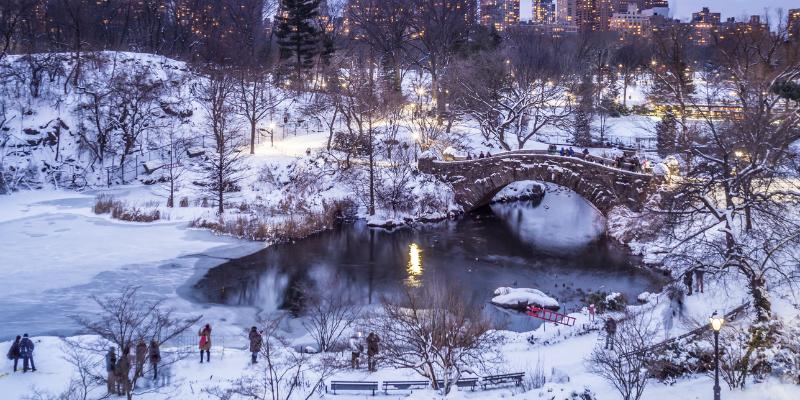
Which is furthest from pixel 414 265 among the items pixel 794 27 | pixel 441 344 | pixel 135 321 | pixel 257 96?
→ pixel 794 27

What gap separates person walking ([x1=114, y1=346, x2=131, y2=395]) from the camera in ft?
44.4

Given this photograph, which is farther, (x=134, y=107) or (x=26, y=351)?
(x=134, y=107)

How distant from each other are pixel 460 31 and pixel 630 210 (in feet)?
112

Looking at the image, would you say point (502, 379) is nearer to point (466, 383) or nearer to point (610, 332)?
point (466, 383)

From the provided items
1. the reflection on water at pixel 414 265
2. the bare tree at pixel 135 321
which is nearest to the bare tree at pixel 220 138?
the reflection on water at pixel 414 265

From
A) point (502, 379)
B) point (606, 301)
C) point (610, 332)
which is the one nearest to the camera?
point (502, 379)

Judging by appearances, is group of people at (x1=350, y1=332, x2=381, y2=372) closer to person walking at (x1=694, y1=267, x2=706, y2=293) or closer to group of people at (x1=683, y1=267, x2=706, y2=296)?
group of people at (x1=683, y1=267, x2=706, y2=296)

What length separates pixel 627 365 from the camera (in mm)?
15438

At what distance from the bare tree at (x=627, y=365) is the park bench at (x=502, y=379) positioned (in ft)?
5.61

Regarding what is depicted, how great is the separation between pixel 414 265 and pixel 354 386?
14334mm

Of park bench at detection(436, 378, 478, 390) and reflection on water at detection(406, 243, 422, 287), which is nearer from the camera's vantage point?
park bench at detection(436, 378, 478, 390)

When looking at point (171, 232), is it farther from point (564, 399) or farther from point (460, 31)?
point (460, 31)

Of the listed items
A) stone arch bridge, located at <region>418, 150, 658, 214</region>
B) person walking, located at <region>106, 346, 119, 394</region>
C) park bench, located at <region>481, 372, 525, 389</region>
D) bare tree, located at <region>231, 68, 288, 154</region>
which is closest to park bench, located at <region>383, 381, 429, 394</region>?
park bench, located at <region>481, 372, 525, 389</region>

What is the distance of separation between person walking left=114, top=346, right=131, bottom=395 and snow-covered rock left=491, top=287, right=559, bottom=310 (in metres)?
13.2
